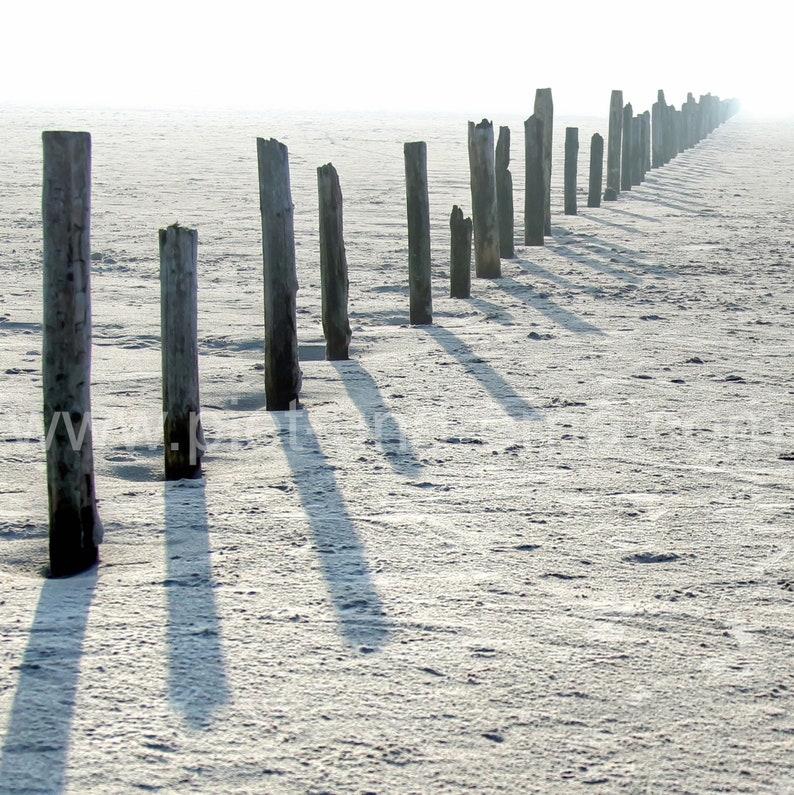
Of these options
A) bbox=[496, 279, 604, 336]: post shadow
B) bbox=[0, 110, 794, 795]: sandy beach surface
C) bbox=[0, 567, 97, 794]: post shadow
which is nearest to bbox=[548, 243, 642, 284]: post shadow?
bbox=[496, 279, 604, 336]: post shadow

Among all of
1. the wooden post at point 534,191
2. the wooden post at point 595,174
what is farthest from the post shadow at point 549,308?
the wooden post at point 595,174

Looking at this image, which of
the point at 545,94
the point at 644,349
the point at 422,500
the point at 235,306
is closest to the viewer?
the point at 422,500

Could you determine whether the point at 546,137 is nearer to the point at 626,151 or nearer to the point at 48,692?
the point at 626,151

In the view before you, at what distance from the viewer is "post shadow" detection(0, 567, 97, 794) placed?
2641 mm

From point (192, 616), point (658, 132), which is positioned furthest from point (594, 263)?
point (658, 132)

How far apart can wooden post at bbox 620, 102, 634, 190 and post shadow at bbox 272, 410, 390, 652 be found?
44.8 ft

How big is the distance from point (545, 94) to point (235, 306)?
5593mm

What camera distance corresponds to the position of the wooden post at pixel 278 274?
559 centimetres

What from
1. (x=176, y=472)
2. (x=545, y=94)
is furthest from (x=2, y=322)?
(x=545, y=94)

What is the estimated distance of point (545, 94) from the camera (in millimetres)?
12477

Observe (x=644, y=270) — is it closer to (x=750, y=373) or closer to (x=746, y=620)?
(x=750, y=373)

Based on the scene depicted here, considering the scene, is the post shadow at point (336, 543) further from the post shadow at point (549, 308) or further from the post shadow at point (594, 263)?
the post shadow at point (594, 263)

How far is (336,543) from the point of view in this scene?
4.00 metres

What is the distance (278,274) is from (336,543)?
1.98 m
